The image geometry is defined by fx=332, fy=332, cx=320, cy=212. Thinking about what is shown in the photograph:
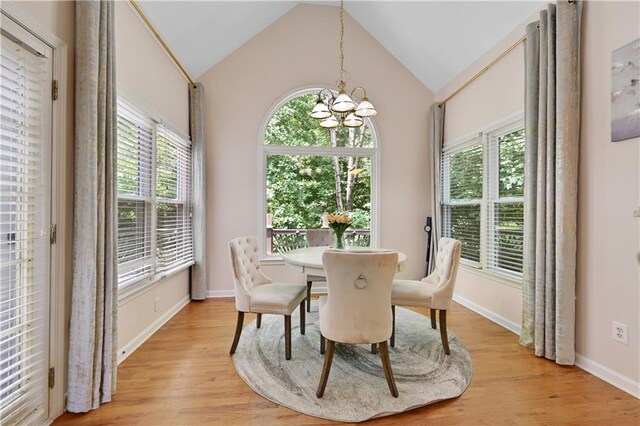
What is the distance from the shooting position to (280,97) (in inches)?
181

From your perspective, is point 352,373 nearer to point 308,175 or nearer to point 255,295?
point 255,295

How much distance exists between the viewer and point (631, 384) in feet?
6.93

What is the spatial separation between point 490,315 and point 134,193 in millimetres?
3743

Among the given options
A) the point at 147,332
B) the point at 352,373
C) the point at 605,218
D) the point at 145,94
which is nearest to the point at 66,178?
the point at 145,94

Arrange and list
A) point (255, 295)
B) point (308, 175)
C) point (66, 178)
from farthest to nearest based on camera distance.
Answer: point (308, 175), point (255, 295), point (66, 178)

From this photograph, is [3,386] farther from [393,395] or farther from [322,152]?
[322,152]

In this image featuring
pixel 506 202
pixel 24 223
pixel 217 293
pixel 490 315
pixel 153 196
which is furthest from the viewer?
pixel 217 293

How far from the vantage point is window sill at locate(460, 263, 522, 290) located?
10.6ft

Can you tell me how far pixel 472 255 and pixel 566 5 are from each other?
2638mm

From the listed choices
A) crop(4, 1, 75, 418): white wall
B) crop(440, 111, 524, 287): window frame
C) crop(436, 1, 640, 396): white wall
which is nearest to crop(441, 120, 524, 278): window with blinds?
crop(440, 111, 524, 287): window frame

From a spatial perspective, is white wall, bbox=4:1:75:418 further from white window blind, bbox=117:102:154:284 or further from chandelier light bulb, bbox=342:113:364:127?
chandelier light bulb, bbox=342:113:364:127

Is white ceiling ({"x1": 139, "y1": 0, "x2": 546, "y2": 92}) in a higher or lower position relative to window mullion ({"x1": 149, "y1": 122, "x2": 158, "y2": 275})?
higher

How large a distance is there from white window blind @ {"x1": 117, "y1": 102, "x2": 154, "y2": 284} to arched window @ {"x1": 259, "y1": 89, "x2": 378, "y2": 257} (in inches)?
66.3

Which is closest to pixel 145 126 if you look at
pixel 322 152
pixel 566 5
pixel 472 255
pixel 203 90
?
pixel 203 90
